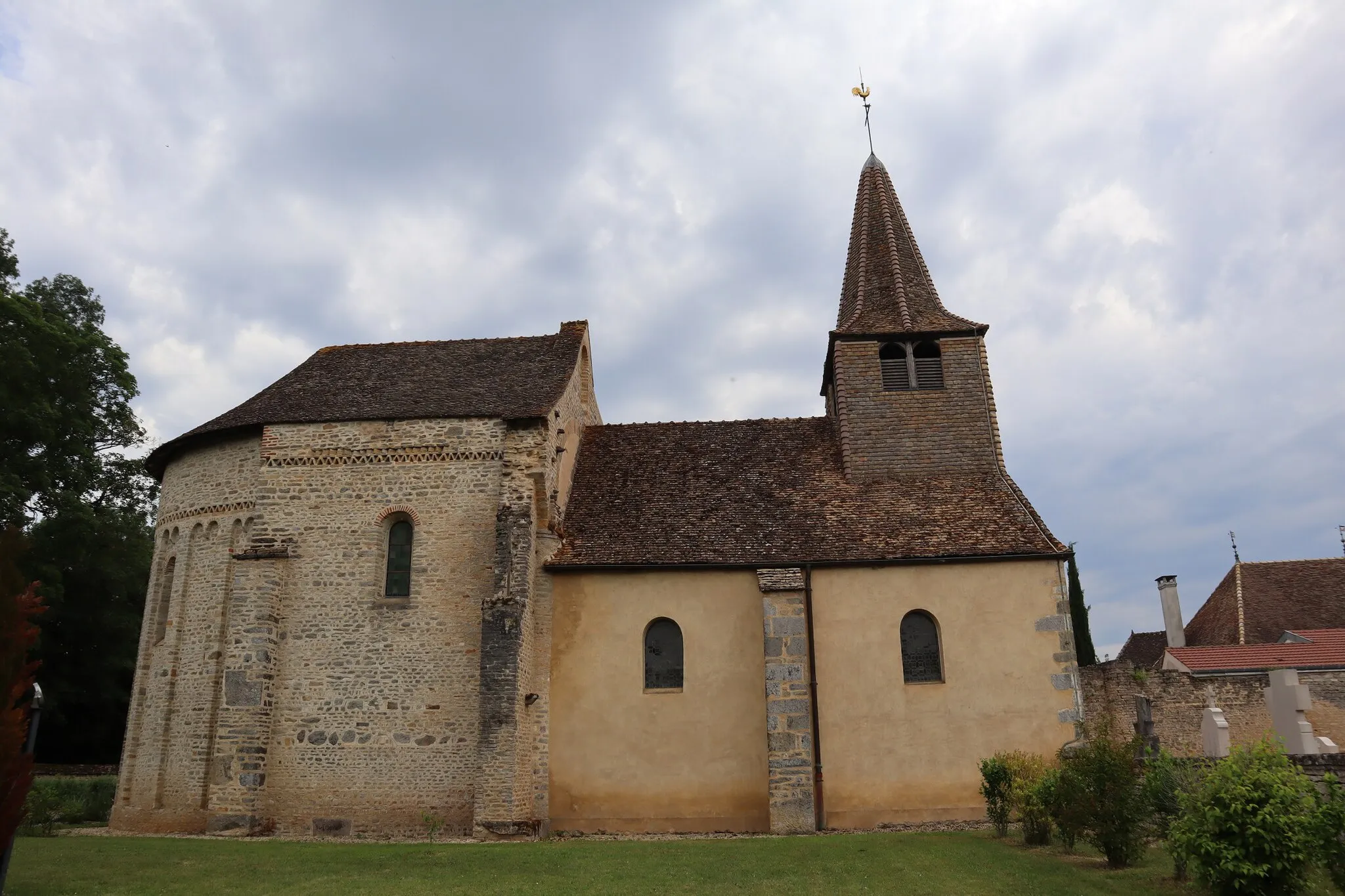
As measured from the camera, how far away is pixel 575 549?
1859 centimetres

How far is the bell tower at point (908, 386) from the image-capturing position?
67.3 ft

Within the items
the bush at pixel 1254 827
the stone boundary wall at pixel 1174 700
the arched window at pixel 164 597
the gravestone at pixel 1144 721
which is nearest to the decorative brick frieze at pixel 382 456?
the arched window at pixel 164 597

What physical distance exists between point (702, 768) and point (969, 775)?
202 inches

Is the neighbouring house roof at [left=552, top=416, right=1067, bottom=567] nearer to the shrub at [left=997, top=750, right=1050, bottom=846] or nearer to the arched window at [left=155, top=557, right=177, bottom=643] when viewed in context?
the shrub at [left=997, top=750, right=1050, bottom=846]

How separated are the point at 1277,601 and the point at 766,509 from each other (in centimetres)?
2114

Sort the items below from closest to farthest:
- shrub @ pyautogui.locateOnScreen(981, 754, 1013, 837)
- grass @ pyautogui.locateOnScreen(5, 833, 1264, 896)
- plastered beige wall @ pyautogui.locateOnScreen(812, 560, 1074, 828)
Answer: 1. grass @ pyautogui.locateOnScreen(5, 833, 1264, 896)
2. shrub @ pyautogui.locateOnScreen(981, 754, 1013, 837)
3. plastered beige wall @ pyautogui.locateOnScreen(812, 560, 1074, 828)

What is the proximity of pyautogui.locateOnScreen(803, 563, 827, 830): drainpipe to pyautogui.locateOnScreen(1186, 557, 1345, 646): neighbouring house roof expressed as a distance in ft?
63.1

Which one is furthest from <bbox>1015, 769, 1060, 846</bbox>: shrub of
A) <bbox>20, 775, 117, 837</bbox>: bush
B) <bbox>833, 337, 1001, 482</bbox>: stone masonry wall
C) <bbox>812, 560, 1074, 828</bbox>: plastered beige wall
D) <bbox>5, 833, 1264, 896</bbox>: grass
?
<bbox>20, 775, 117, 837</bbox>: bush

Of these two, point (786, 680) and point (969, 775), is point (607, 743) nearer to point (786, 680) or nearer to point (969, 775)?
point (786, 680)

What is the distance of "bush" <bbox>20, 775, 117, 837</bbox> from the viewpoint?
16578 millimetres

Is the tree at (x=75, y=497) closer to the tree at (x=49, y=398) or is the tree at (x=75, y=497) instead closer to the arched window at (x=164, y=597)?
the tree at (x=49, y=398)

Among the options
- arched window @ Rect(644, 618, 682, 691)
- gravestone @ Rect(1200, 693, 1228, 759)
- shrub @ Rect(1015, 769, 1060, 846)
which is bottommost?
shrub @ Rect(1015, 769, 1060, 846)

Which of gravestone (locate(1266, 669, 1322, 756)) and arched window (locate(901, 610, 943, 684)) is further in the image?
arched window (locate(901, 610, 943, 684))

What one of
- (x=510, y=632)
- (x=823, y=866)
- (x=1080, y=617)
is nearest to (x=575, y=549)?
(x=510, y=632)
